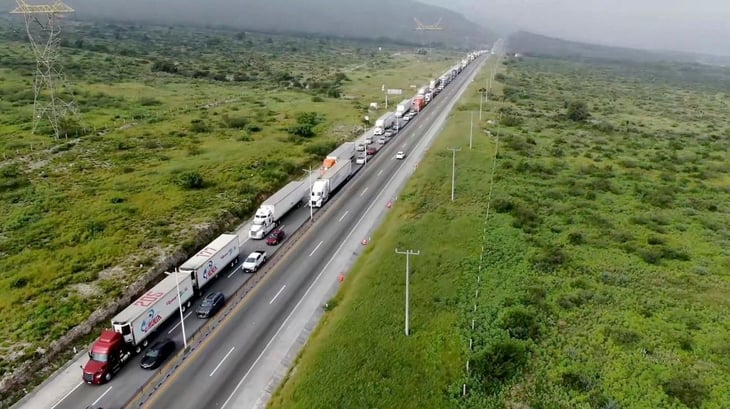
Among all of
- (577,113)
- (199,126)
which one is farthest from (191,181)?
(577,113)

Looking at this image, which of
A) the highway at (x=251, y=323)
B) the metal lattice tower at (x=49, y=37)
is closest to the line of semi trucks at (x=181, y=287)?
the highway at (x=251, y=323)

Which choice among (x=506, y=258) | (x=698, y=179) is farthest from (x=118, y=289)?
(x=698, y=179)

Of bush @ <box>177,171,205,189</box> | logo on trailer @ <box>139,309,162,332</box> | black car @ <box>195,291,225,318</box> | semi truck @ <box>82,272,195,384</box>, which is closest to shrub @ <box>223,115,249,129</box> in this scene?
bush @ <box>177,171,205,189</box>

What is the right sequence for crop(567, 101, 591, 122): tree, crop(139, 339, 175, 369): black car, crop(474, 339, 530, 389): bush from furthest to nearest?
crop(567, 101, 591, 122): tree → crop(139, 339, 175, 369): black car → crop(474, 339, 530, 389): bush

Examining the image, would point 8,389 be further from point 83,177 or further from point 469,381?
point 83,177

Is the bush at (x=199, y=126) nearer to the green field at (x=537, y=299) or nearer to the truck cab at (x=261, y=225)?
the green field at (x=537, y=299)

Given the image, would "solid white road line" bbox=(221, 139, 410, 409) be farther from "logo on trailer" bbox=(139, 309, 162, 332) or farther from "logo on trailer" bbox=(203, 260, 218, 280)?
"logo on trailer" bbox=(203, 260, 218, 280)

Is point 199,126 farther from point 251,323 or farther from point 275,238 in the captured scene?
point 251,323
